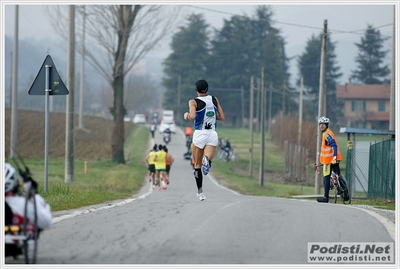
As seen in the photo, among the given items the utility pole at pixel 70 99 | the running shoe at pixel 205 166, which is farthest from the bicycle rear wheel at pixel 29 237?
the utility pole at pixel 70 99

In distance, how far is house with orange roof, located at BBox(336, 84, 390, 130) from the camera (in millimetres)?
87562

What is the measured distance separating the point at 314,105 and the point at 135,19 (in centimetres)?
6183

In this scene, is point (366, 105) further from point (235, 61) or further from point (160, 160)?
point (160, 160)

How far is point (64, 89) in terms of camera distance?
16797mm

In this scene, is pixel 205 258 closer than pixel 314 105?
Yes

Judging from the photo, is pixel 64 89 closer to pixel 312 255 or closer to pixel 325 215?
pixel 325 215

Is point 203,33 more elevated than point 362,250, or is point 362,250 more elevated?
point 203,33

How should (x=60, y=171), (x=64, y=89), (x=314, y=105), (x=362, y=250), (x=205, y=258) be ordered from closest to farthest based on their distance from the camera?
(x=205, y=258) < (x=362, y=250) < (x=64, y=89) < (x=60, y=171) < (x=314, y=105)

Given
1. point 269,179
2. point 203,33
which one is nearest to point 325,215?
point 269,179

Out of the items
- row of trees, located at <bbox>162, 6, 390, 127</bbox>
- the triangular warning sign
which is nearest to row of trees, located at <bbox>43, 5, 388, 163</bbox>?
row of trees, located at <bbox>162, 6, 390, 127</bbox>

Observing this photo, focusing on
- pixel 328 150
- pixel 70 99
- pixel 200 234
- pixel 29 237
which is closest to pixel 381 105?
pixel 70 99

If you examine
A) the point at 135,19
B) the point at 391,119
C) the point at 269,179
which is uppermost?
the point at 135,19

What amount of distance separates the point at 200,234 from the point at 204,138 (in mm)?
4419

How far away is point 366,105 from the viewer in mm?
93812
